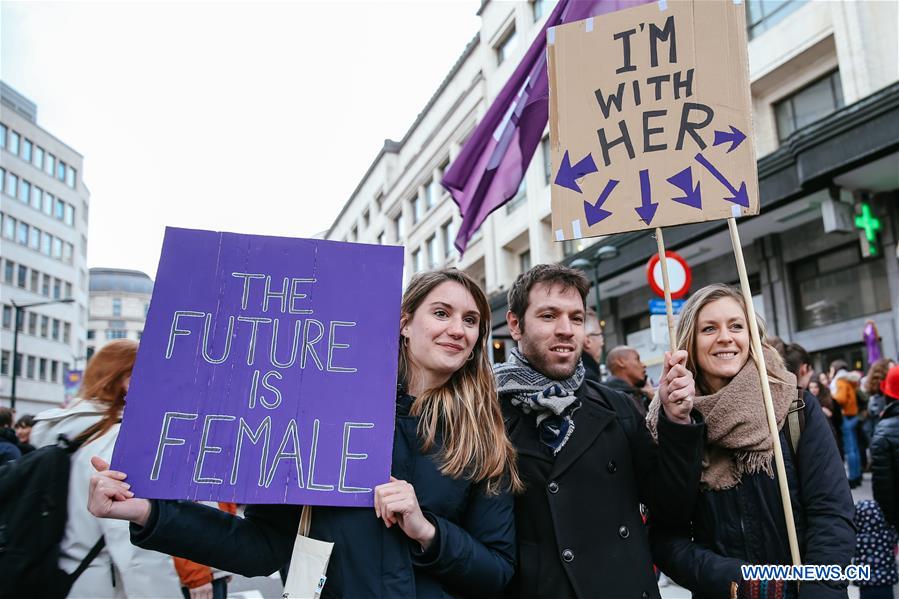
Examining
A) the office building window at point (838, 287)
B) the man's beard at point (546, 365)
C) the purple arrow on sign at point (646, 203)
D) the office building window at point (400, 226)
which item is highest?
the office building window at point (400, 226)

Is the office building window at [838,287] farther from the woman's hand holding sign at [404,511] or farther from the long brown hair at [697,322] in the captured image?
the woman's hand holding sign at [404,511]

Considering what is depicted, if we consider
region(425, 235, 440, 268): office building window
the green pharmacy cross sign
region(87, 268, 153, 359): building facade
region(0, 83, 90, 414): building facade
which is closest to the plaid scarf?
the green pharmacy cross sign

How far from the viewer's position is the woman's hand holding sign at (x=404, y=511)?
212cm

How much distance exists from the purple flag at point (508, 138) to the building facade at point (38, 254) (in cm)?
5060

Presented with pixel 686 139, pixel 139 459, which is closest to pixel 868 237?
pixel 686 139

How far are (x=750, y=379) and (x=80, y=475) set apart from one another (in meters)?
2.80

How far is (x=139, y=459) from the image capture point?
7.10 feet

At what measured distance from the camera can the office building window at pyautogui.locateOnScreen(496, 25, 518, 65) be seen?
25.6 metres

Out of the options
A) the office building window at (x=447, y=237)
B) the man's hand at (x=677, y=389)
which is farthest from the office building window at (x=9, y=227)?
the man's hand at (x=677, y=389)

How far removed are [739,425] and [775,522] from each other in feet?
1.16

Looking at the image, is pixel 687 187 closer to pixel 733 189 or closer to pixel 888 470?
pixel 733 189

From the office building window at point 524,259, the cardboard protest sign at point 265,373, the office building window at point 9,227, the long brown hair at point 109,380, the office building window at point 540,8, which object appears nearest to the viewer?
the cardboard protest sign at point 265,373

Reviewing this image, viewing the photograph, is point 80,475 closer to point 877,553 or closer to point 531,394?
point 531,394

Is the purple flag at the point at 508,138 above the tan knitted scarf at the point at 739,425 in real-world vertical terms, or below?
above
